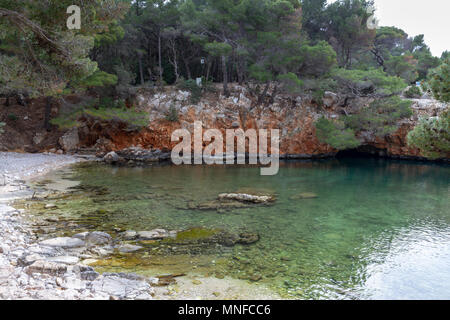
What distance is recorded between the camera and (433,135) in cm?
822

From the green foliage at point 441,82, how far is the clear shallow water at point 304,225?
148 inches

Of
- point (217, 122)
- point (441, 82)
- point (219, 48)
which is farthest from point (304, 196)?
point (219, 48)

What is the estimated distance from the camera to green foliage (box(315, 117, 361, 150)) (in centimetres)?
2323

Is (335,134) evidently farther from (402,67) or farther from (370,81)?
(402,67)

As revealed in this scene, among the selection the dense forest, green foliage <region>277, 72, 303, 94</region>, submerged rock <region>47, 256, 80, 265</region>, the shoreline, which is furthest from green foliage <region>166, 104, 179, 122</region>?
submerged rock <region>47, 256, 80, 265</region>

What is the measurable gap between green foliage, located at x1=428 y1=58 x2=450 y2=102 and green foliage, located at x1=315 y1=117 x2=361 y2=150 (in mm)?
15823

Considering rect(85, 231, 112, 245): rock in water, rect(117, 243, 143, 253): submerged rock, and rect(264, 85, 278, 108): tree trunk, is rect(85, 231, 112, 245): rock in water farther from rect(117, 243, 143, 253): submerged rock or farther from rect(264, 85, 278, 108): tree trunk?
rect(264, 85, 278, 108): tree trunk

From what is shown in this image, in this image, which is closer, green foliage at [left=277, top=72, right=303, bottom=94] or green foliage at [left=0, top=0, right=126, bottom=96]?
green foliage at [left=0, top=0, right=126, bottom=96]

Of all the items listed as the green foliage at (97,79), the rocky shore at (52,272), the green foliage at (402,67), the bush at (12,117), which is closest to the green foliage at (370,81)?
the green foliage at (402,67)

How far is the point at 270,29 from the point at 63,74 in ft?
61.4

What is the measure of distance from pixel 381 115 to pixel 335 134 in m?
3.55

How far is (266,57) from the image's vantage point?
24.3 meters
